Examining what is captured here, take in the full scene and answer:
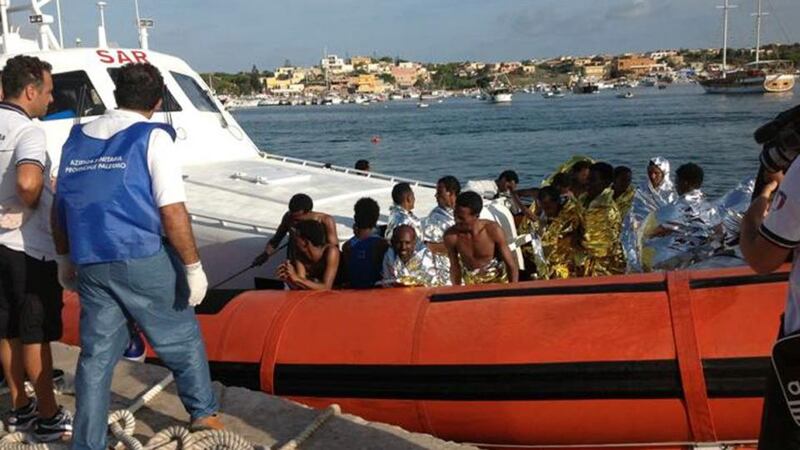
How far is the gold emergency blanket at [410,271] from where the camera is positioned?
17.4 feet

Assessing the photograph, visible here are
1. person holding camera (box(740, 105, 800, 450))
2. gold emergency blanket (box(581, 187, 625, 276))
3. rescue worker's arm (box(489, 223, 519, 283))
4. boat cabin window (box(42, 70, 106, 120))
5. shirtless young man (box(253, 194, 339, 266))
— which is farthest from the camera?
boat cabin window (box(42, 70, 106, 120))

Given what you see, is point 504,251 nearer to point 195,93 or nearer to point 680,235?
point 680,235

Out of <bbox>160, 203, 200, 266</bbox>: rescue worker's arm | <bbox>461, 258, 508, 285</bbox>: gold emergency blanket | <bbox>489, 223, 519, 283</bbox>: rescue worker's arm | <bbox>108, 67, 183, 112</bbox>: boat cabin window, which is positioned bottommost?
<bbox>461, 258, 508, 285</bbox>: gold emergency blanket

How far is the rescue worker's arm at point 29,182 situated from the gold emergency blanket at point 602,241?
375 centimetres

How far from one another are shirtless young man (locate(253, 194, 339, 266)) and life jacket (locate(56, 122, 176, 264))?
2473 millimetres

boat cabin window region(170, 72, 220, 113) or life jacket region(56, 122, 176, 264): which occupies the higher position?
boat cabin window region(170, 72, 220, 113)

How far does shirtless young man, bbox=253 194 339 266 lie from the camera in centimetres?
559

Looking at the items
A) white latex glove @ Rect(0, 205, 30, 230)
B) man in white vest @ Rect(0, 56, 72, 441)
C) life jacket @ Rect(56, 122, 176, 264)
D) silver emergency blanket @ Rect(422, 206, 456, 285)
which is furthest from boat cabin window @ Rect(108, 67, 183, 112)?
life jacket @ Rect(56, 122, 176, 264)

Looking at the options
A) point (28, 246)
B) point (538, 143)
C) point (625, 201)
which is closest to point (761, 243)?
point (28, 246)

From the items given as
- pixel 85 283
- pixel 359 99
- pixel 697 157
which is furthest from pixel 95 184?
pixel 359 99

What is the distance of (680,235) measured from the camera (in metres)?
5.18

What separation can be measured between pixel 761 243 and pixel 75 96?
22.5ft

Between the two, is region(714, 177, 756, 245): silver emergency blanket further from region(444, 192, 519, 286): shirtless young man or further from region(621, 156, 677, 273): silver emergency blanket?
region(444, 192, 519, 286): shirtless young man

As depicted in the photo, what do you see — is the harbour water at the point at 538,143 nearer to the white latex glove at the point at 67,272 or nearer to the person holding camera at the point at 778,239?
the person holding camera at the point at 778,239
